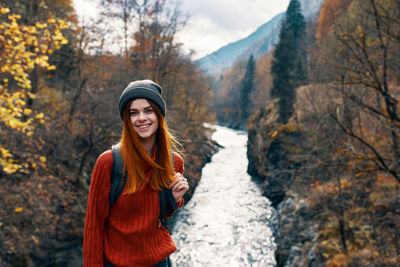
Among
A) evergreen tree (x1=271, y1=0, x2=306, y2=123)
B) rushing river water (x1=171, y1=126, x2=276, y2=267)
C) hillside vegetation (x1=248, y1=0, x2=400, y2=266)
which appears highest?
evergreen tree (x1=271, y1=0, x2=306, y2=123)

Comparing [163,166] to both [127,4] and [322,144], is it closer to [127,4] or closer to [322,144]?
[322,144]

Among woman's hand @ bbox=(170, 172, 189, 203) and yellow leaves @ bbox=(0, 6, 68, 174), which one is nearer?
woman's hand @ bbox=(170, 172, 189, 203)

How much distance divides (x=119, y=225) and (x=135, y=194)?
24 cm

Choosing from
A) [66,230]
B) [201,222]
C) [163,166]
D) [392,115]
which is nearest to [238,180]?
[201,222]

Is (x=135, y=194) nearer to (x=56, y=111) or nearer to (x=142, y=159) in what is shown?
(x=142, y=159)

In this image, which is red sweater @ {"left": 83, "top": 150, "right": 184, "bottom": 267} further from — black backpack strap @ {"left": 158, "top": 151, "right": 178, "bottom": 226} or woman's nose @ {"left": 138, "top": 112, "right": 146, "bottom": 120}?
woman's nose @ {"left": 138, "top": 112, "right": 146, "bottom": 120}

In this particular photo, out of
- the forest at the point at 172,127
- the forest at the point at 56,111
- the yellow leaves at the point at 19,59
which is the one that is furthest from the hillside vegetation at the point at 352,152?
the yellow leaves at the point at 19,59

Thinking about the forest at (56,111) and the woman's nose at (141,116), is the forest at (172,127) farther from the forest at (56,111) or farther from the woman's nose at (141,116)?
the woman's nose at (141,116)

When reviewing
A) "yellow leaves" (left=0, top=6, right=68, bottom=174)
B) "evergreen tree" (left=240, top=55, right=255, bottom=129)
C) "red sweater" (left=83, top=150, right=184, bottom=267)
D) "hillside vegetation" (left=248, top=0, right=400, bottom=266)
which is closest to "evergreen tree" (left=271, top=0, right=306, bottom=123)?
"hillside vegetation" (left=248, top=0, right=400, bottom=266)

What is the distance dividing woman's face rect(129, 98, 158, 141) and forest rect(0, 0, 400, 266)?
282cm

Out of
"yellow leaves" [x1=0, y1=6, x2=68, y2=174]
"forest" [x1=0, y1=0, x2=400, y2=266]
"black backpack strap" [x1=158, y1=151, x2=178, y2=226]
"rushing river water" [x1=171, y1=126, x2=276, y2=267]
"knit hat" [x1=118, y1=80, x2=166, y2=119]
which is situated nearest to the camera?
"knit hat" [x1=118, y1=80, x2=166, y2=119]

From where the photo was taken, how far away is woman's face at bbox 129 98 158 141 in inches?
66.7

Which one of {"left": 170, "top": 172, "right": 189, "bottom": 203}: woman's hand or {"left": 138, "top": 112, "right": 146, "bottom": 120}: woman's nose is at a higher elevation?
{"left": 138, "top": 112, "right": 146, "bottom": 120}: woman's nose

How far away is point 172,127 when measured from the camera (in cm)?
1164
